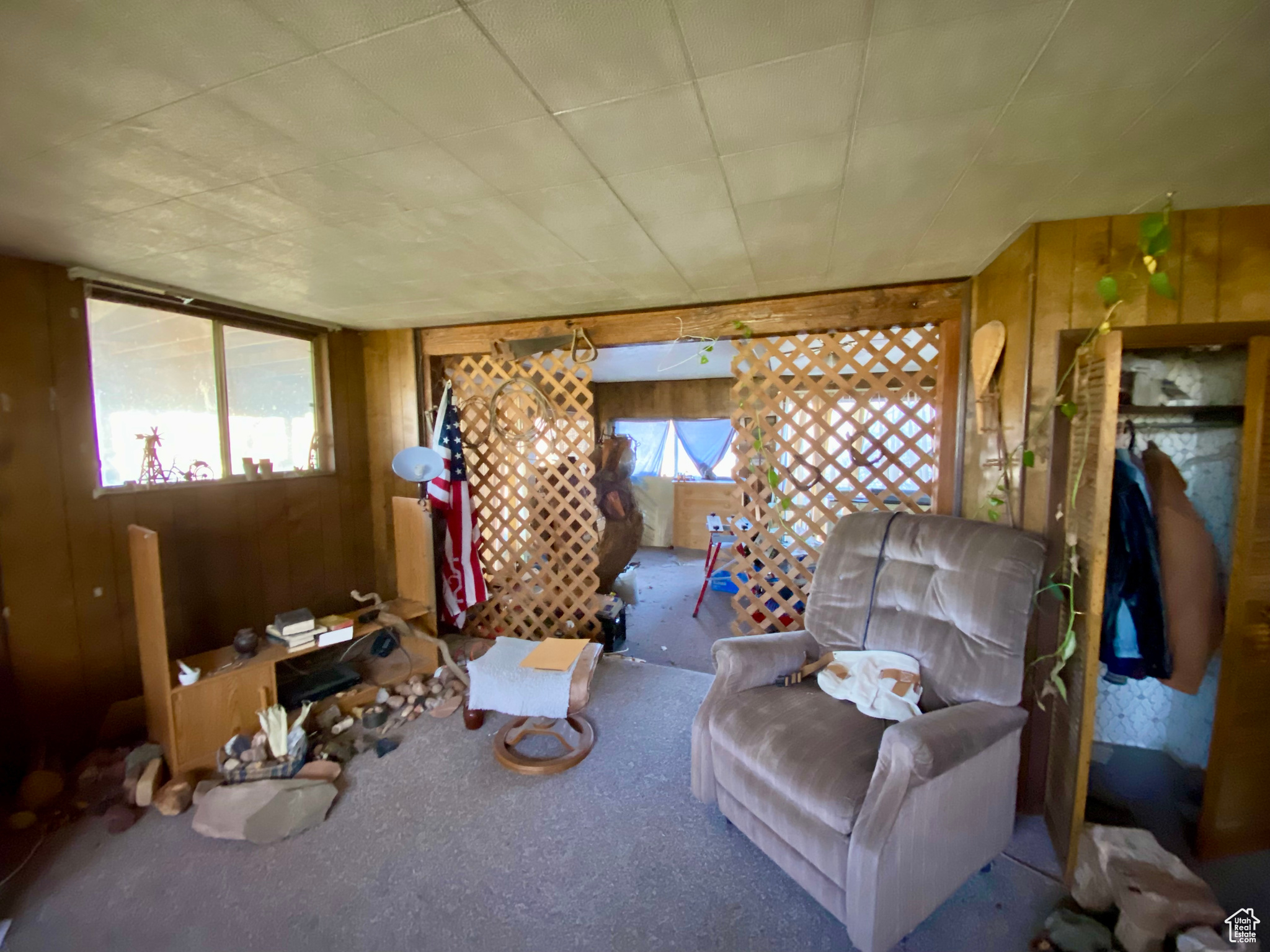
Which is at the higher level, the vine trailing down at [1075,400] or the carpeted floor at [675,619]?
the vine trailing down at [1075,400]

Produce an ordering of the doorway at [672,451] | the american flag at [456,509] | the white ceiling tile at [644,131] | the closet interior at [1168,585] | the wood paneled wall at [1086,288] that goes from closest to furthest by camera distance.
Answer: the white ceiling tile at [644,131]
the wood paneled wall at [1086,288]
the closet interior at [1168,585]
the american flag at [456,509]
the doorway at [672,451]

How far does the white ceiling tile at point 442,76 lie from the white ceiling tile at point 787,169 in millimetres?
498

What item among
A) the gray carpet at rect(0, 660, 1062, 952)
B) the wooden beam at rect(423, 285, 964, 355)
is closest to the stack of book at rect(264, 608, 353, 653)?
the gray carpet at rect(0, 660, 1062, 952)

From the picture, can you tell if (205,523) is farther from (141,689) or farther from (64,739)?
(64,739)

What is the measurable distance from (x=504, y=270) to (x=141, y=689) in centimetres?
232

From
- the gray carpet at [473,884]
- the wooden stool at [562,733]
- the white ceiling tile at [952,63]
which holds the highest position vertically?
the white ceiling tile at [952,63]

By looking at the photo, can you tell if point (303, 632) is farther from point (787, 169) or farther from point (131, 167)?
point (787, 169)

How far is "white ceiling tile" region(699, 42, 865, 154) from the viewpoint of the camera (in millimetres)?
844

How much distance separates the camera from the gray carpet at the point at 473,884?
1237 millimetres

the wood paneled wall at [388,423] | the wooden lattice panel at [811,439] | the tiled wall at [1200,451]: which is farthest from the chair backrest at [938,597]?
the wood paneled wall at [388,423]

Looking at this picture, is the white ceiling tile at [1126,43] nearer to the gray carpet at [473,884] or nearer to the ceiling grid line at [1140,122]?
the ceiling grid line at [1140,122]

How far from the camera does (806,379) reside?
2.29 m

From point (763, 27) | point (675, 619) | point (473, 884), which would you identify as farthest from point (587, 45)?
point (675, 619)

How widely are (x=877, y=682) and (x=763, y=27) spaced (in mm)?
1622
